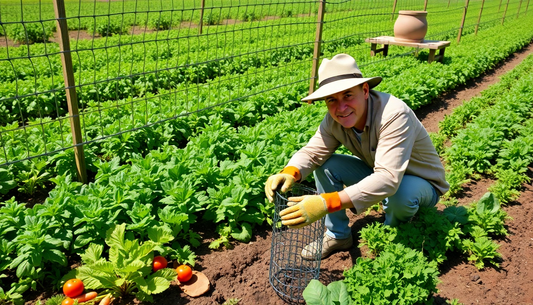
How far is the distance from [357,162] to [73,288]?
2.28 m

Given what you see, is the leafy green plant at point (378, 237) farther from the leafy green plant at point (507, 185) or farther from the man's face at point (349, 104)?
the leafy green plant at point (507, 185)

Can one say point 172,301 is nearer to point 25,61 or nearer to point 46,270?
point 46,270

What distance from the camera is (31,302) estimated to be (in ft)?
9.45

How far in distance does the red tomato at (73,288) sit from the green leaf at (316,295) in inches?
59.0

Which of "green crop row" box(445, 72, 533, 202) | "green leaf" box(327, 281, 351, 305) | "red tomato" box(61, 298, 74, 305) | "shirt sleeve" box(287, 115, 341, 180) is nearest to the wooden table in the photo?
"green crop row" box(445, 72, 533, 202)

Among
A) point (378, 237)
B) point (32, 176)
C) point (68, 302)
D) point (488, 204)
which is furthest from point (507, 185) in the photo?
point (32, 176)

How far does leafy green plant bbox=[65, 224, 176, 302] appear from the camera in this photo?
9.07 feet

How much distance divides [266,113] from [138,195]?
10.9 feet

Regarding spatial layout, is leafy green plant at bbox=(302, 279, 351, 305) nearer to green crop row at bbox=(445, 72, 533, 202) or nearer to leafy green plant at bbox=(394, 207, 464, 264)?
leafy green plant at bbox=(394, 207, 464, 264)

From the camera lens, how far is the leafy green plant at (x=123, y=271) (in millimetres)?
2766

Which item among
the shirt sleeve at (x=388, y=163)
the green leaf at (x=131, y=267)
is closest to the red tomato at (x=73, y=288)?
the green leaf at (x=131, y=267)

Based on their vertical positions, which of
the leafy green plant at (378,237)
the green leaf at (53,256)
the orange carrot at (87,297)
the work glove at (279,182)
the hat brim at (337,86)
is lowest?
the orange carrot at (87,297)

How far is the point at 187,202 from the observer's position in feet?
11.4

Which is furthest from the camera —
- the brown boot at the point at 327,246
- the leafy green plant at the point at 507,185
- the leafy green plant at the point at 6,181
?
the leafy green plant at the point at 507,185
